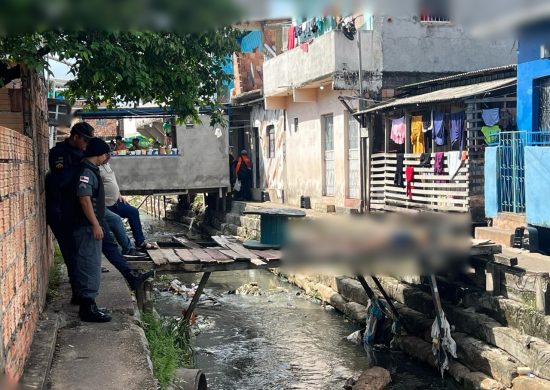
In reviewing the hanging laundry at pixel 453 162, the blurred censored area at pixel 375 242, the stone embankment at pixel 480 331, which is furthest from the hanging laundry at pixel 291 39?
the blurred censored area at pixel 375 242

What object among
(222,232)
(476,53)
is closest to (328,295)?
(476,53)

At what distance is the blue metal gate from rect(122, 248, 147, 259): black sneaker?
20.1 feet

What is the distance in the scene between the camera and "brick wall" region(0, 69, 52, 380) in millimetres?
4004

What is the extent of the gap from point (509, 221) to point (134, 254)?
20.6 feet

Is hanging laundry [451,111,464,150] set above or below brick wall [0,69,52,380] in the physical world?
above

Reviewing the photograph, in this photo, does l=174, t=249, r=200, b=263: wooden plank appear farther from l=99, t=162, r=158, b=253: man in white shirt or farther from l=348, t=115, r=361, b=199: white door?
l=348, t=115, r=361, b=199: white door

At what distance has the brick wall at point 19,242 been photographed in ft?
13.1

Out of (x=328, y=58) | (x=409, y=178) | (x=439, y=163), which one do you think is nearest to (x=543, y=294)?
(x=439, y=163)

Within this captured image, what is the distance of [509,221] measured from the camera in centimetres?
1132

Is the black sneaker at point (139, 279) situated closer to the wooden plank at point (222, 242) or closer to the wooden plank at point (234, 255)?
the wooden plank at point (234, 255)

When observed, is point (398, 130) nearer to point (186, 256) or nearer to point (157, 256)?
point (186, 256)

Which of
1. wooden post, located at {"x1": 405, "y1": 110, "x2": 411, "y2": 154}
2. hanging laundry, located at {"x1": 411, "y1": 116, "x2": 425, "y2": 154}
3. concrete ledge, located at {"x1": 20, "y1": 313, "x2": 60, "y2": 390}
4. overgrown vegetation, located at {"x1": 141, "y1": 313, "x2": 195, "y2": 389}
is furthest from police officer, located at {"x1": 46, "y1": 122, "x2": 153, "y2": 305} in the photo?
wooden post, located at {"x1": 405, "y1": 110, "x2": 411, "y2": 154}

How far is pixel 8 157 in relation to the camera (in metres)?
4.54

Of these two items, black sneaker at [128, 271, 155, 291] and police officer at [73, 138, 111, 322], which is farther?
black sneaker at [128, 271, 155, 291]
